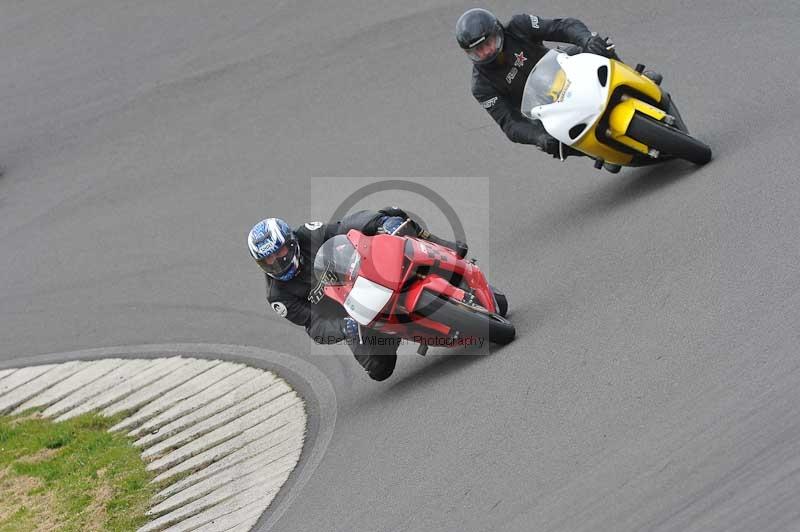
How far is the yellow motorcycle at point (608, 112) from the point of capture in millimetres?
8297

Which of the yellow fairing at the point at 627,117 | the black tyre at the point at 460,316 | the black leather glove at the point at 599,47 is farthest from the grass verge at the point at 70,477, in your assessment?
the black leather glove at the point at 599,47

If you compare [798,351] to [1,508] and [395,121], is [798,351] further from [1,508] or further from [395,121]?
[395,121]

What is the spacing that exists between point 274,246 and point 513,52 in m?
2.89

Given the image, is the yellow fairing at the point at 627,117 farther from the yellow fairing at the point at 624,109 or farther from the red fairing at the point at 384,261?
the red fairing at the point at 384,261

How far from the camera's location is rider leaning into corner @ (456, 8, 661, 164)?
8766 mm

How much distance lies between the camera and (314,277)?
27.0 feet

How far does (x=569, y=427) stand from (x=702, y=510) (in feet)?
4.08

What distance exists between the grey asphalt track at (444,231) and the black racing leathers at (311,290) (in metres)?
0.74

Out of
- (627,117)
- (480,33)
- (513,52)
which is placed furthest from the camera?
(513,52)

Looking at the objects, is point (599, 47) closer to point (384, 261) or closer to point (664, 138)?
point (664, 138)

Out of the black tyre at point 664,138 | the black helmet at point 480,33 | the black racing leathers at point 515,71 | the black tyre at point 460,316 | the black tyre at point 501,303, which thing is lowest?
the black tyre at point 501,303

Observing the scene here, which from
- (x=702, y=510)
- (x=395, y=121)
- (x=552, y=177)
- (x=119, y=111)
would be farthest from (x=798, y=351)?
(x=119, y=111)

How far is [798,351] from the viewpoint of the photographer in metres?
5.56

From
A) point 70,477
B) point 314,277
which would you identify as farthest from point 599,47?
point 70,477
